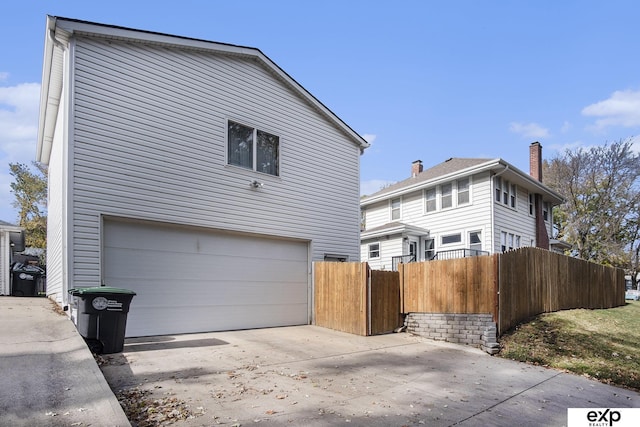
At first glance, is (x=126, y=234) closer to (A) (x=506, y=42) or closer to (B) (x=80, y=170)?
(B) (x=80, y=170)

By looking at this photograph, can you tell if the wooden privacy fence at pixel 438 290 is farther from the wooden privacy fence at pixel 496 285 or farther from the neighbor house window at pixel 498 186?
the neighbor house window at pixel 498 186

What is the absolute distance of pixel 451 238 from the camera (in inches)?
728

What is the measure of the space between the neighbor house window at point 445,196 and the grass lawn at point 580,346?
330 inches

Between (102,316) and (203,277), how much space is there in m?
3.18

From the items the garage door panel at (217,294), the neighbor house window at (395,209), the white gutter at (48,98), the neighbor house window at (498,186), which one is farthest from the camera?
the neighbor house window at (395,209)

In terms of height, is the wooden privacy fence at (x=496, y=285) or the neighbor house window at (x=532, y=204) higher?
the neighbor house window at (x=532, y=204)

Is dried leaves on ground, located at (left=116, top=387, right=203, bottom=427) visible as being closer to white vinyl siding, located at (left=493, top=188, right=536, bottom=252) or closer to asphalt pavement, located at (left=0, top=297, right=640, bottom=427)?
asphalt pavement, located at (left=0, top=297, right=640, bottom=427)

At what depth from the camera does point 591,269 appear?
15.2 m

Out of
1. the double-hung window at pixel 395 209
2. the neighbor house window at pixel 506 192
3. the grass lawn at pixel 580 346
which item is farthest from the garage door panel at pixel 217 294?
the double-hung window at pixel 395 209

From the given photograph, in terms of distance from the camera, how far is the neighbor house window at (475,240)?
17312 millimetres

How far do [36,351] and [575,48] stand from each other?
1697 centimetres

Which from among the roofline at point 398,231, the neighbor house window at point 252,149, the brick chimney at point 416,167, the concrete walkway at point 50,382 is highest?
the brick chimney at point 416,167

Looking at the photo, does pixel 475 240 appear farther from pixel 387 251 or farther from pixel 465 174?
pixel 387 251

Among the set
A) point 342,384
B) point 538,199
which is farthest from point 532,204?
point 342,384
